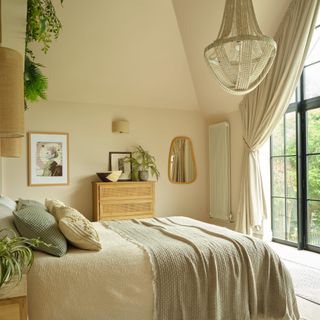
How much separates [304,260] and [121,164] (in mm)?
3047

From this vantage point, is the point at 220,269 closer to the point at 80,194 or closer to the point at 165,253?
the point at 165,253

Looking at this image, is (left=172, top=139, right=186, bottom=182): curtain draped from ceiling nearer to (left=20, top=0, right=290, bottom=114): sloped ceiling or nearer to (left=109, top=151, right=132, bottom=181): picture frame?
(left=20, top=0, right=290, bottom=114): sloped ceiling

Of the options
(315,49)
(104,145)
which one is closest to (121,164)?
(104,145)

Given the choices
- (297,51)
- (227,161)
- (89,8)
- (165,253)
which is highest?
(89,8)

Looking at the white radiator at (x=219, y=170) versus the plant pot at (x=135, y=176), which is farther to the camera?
the white radiator at (x=219, y=170)

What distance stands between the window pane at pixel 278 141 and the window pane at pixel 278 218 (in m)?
0.73

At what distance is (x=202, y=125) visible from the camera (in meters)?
6.07

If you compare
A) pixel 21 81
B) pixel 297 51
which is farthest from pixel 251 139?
pixel 21 81

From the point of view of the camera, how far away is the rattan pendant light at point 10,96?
3.85 ft

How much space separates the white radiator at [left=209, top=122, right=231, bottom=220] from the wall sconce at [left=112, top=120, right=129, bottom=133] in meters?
1.59

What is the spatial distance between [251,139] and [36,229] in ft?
11.5

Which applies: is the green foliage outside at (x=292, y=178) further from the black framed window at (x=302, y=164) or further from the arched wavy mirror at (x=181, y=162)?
the arched wavy mirror at (x=181, y=162)

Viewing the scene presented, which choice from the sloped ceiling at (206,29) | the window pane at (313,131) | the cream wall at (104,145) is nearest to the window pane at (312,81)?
the window pane at (313,131)

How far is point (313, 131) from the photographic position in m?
4.41
